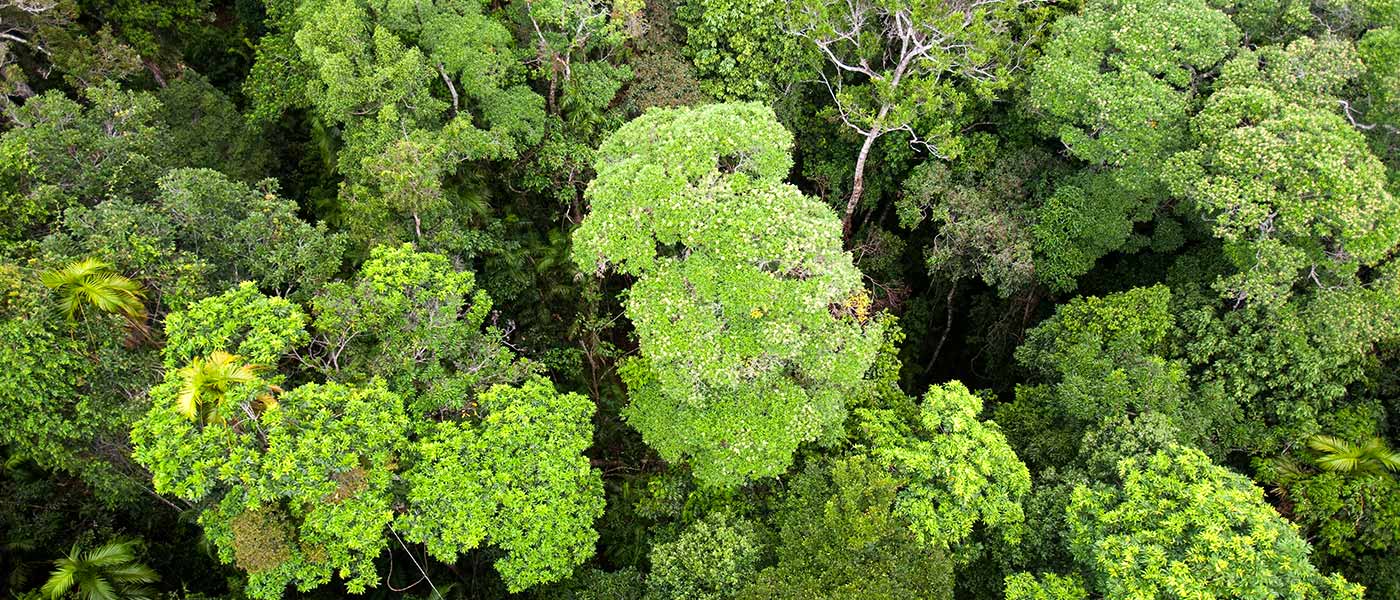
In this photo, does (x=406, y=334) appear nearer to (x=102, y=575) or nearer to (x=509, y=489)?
(x=509, y=489)

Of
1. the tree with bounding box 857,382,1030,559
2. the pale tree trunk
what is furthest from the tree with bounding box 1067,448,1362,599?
the pale tree trunk

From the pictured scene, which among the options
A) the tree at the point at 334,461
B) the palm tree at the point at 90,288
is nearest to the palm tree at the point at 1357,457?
the tree at the point at 334,461

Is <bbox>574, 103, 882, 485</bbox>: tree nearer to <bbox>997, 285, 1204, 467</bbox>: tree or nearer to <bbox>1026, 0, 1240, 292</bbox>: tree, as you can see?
<bbox>997, 285, 1204, 467</bbox>: tree

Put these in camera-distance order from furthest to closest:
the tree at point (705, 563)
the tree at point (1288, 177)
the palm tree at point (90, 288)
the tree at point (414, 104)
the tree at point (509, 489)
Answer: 1. the tree at point (414, 104)
2. the tree at point (1288, 177)
3. the tree at point (705, 563)
4. the tree at point (509, 489)
5. the palm tree at point (90, 288)

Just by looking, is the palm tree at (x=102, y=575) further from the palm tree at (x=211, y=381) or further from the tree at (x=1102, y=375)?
the tree at (x=1102, y=375)

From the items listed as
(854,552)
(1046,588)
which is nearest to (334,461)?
(854,552)

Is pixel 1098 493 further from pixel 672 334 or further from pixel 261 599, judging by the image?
pixel 261 599

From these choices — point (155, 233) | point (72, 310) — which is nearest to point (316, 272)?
point (155, 233)

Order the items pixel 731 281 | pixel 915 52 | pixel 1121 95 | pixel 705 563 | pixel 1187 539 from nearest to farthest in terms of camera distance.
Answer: pixel 1187 539 < pixel 731 281 < pixel 705 563 < pixel 1121 95 < pixel 915 52
